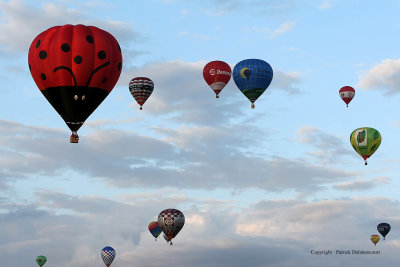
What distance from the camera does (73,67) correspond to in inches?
2152

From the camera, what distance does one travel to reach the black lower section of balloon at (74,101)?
5512 centimetres

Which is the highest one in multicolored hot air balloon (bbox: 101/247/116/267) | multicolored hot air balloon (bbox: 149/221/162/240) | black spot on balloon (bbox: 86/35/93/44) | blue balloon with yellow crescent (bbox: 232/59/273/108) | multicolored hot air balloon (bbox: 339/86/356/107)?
multicolored hot air balloon (bbox: 339/86/356/107)

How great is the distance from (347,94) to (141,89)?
2468 cm

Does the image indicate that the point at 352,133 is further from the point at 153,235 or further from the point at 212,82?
the point at 153,235

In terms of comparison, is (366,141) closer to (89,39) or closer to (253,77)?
(253,77)

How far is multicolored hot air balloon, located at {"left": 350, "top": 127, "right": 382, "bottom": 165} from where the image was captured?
82250mm

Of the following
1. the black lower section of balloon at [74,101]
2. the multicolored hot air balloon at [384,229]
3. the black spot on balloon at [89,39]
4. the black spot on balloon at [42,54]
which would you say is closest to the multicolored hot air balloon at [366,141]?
the multicolored hot air balloon at [384,229]

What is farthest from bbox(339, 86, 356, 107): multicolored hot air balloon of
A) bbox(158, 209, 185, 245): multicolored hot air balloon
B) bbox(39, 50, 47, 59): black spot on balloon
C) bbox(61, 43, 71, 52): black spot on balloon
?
bbox(39, 50, 47, 59): black spot on balloon

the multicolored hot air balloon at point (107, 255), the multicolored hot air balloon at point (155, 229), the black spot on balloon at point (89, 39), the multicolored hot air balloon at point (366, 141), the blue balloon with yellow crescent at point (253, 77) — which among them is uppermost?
the blue balloon with yellow crescent at point (253, 77)

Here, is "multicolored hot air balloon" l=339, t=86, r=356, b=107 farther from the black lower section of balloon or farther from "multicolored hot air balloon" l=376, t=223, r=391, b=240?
the black lower section of balloon

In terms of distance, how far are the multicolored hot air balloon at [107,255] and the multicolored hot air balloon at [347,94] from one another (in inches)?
1410

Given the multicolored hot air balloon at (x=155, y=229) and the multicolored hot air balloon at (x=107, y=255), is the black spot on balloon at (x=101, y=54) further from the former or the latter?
the multicolored hot air balloon at (x=107, y=255)

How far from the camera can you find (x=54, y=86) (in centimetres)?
5522

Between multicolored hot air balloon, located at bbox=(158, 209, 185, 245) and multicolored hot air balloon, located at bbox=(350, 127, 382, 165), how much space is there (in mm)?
21139
